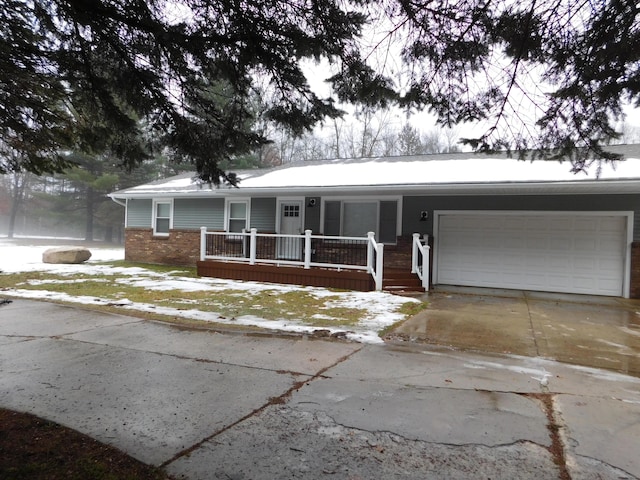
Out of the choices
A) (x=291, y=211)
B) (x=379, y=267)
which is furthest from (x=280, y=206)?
(x=379, y=267)

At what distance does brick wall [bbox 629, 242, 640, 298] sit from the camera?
10031 millimetres

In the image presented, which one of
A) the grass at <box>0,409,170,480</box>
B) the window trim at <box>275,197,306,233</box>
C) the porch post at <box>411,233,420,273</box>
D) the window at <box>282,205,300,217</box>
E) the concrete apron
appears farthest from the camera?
the window at <box>282,205,300,217</box>

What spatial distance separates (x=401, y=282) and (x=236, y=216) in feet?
21.9

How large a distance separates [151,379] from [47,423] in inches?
41.1

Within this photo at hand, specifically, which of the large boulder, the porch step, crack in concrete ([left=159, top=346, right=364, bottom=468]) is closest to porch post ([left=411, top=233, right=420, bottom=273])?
the porch step

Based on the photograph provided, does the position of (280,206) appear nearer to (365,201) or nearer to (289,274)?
(365,201)

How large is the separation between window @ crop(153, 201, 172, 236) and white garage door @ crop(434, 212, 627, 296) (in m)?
9.97

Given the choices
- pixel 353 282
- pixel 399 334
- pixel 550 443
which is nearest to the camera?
pixel 550 443

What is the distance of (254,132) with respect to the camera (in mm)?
4758

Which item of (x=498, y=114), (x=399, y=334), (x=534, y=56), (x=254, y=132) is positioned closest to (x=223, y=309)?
(x=399, y=334)

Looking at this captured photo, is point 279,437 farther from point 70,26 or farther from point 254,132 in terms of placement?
point 70,26

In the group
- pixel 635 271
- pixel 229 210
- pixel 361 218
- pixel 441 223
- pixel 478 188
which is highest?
pixel 478 188

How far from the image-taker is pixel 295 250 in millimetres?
13094

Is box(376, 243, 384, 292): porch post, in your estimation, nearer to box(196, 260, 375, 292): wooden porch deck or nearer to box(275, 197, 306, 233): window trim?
box(196, 260, 375, 292): wooden porch deck
